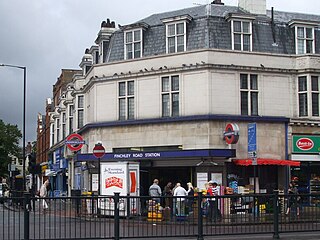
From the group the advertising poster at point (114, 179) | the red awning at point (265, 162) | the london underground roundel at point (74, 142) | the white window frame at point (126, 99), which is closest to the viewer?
the advertising poster at point (114, 179)

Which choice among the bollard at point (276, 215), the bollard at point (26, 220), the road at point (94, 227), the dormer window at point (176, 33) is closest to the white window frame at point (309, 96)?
the dormer window at point (176, 33)

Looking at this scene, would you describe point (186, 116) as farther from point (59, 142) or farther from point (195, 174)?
point (59, 142)

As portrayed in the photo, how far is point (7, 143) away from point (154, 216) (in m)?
85.1

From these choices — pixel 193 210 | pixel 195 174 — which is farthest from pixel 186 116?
pixel 193 210

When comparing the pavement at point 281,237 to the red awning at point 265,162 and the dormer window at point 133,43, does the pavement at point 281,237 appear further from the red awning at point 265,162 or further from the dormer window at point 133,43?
the dormer window at point 133,43

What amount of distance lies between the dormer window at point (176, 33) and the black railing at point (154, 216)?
18713 mm

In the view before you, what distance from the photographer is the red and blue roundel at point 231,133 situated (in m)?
29.9

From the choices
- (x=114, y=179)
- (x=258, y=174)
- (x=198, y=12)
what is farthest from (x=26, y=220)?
(x=198, y=12)

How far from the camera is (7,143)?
95938 mm

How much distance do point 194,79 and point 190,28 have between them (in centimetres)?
335

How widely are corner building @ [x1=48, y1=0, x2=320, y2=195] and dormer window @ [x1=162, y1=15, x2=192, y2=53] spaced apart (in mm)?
57

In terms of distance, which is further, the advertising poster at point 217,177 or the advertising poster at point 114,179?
the advertising poster at point 217,177

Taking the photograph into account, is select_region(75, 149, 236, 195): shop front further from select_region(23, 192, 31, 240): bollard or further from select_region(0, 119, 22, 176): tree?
select_region(0, 119, 22, 176): tree

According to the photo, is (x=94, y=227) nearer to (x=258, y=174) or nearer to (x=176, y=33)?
(x=258, y=174)
